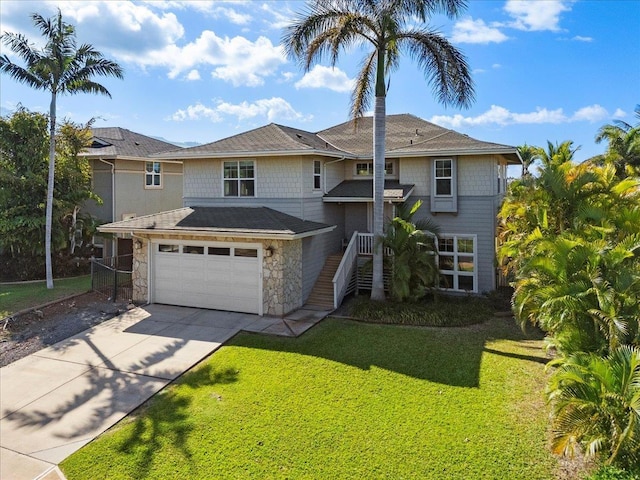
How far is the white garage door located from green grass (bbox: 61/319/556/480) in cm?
333

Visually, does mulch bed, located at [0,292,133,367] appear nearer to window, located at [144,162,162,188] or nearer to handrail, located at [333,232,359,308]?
handrail, located at [333,232,359,308]

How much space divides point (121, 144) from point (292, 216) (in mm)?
13673

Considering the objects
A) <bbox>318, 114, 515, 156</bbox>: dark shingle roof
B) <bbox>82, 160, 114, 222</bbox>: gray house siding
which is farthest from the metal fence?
<bbox>318, 114, 515, 156</bbox>: dark shingle roof

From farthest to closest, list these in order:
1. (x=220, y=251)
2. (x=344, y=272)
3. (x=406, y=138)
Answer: (x=406, y=138), (x=344, y=272), (x=220, y=251)

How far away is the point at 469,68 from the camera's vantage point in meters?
13.7

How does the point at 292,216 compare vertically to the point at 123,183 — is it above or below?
below

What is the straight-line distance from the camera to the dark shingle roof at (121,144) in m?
22.0

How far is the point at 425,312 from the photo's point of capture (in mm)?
13164

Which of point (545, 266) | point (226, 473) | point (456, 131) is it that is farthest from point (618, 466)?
point (456, 131)

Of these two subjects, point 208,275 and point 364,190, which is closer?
point 208,275

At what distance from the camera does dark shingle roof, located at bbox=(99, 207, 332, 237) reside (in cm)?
1339

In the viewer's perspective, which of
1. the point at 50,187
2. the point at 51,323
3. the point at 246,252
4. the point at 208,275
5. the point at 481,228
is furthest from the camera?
the point at 50,187

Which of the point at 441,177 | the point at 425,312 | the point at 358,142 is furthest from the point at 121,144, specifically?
the point at 425,312

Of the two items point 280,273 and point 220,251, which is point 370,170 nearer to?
point 280,273
